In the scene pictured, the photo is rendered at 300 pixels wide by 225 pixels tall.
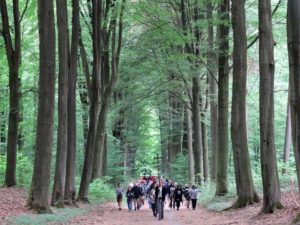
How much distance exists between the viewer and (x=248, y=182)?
17.4m

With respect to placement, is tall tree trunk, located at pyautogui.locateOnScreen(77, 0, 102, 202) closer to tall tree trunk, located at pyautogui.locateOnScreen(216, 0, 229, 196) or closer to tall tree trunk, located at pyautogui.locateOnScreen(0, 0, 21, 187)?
tall tree trunk, located at pyautogui.locateOnScreen(0, 0, 21, 187)

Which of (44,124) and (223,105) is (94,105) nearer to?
(223,105)

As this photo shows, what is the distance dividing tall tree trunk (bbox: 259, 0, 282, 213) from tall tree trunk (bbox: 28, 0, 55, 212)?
663cm

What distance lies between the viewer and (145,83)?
30.7 m

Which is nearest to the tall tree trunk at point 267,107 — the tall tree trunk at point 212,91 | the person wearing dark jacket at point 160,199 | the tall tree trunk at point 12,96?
the person wearing dark jacket at point 160,199

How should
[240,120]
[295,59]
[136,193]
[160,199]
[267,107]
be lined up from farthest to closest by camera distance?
[136,193] < [160,199] < [240,120] < [267,107] < [295,59]

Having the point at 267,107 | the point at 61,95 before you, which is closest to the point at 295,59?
the point at 267,107

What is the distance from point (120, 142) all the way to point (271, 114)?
3014 centimetres

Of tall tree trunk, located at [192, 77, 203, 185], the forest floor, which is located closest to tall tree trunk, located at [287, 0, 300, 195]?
the forest floor

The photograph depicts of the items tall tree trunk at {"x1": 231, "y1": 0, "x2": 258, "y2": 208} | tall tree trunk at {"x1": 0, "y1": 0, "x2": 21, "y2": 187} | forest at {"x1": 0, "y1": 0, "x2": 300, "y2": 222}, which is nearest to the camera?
forest at {"x1": 0, "y1": 0, "x2": 300, "y2": 222}

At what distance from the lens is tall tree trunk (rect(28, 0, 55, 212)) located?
51.7 ft

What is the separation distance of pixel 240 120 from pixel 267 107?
2952 mm

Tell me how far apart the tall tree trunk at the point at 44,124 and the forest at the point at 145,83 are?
0.03m

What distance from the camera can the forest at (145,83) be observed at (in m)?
15.0
